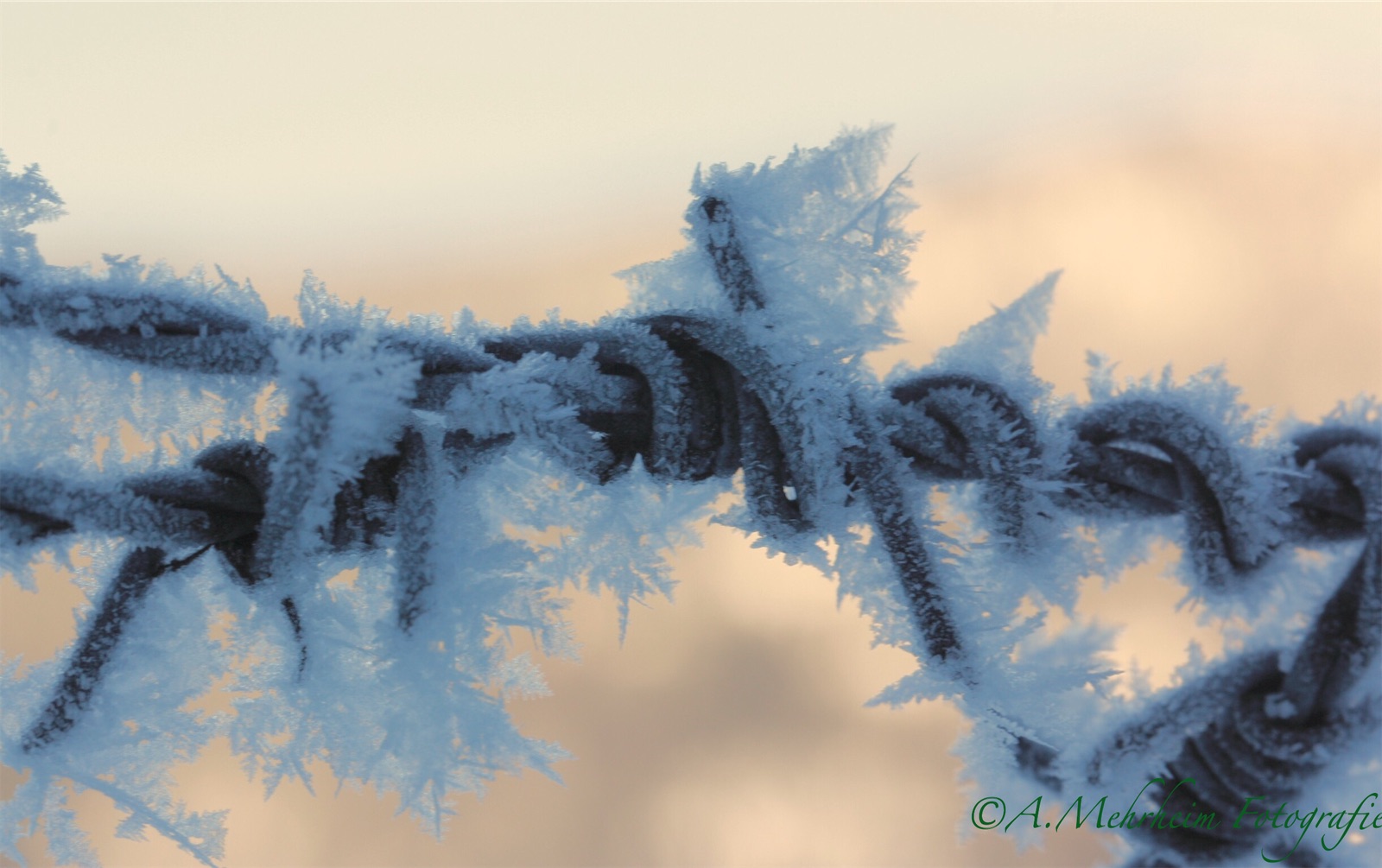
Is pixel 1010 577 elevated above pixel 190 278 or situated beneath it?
situated beneath

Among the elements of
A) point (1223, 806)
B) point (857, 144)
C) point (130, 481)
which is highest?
point (857, 144)

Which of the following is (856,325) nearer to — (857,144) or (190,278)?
(857,144)

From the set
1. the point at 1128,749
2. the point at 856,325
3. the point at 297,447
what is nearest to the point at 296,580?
the point at 297,447

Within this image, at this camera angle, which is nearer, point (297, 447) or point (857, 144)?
point (297, 447)
